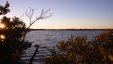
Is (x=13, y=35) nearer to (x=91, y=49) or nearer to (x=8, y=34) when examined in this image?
(x=8, y=34)

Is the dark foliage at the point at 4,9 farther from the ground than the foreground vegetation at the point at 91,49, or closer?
farther from the ground

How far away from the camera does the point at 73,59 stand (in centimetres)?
2066

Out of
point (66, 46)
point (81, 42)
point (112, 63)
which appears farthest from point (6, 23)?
point (112, 63)

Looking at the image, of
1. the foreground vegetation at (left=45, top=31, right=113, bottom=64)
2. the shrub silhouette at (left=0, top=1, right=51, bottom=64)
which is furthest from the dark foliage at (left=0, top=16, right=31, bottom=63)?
the foreground vegetation at (left=45, top=31, right=113, bottom=64)

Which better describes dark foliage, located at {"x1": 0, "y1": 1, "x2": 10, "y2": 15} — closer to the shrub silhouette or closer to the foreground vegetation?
the shrub silhouette

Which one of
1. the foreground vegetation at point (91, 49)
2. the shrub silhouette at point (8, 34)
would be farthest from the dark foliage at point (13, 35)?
the foreground vegetation at point (91, 49)

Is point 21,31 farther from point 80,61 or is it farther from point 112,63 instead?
point 112,63

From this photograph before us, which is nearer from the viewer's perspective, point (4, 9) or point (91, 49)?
point (91, 49)

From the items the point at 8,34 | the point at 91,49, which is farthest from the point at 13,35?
the point at 91,49

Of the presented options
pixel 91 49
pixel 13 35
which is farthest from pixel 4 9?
pixel 91 49

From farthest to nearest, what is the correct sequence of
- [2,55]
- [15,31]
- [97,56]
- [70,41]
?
[15,31], [2,55], [70,41], [97,56]

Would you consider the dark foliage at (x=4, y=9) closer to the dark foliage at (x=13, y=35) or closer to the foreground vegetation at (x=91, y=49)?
the dark foliage at (x=13, y=35)

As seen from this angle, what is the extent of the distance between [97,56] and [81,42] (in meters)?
3.67

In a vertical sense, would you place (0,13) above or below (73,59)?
above
